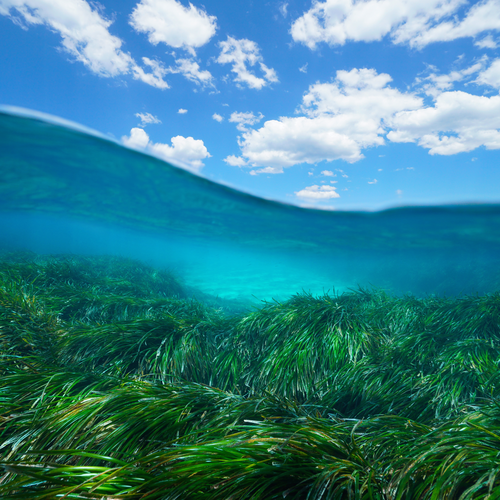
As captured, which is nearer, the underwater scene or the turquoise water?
the underwater scene

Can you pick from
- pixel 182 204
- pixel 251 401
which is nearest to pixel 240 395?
pixel 251 401

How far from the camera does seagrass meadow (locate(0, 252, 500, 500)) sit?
139cm

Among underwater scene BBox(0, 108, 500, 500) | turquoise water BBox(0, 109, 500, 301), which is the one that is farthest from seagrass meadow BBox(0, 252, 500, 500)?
turquoise water BBox(0, 109, 500, 301)

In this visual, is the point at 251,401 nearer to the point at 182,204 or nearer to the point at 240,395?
the point at 240,395

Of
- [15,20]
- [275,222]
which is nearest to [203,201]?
[275,222]

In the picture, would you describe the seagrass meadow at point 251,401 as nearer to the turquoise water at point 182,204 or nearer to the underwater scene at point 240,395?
the underwater scene at point 240,395

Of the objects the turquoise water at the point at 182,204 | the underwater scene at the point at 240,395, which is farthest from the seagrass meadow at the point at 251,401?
the turquoise water at the point at 182,204

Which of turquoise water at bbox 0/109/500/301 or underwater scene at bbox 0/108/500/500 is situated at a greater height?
turquoise water at bbox 0/109/500/301

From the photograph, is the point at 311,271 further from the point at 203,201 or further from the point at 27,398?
the point at 27,398

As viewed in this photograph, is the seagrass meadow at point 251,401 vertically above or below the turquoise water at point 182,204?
below

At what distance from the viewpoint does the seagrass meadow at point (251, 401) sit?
139cm

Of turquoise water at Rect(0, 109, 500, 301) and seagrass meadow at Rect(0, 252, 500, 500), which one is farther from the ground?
turquoise water at Rect(0, 109, 500, 301)

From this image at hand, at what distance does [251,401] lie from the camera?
2365 millimetres

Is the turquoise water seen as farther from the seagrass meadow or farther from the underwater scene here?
the seagrass meadow
